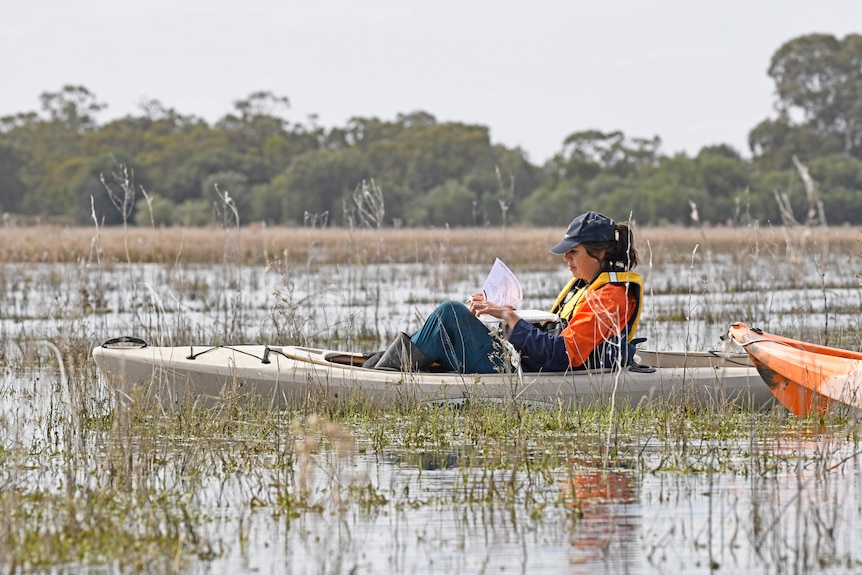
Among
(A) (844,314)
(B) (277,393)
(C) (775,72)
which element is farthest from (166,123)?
(B) (277,393)

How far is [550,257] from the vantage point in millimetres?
24875

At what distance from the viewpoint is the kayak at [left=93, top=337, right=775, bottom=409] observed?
680cm

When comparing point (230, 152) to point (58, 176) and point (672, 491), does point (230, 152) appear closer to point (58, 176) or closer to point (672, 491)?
point (58, 176)

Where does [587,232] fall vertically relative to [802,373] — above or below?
above

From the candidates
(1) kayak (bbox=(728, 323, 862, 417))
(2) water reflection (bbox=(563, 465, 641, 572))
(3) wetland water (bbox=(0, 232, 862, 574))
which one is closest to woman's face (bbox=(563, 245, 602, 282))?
(3) wetland water (bbox=(0, 232, 862, 574))

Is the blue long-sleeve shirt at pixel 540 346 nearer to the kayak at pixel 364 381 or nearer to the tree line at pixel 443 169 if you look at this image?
the kayak at pixel 364 381

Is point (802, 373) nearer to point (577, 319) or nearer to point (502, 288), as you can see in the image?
point (577, 319)

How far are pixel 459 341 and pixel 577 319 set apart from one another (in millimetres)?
663

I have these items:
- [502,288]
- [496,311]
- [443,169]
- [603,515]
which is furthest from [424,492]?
[443,169]

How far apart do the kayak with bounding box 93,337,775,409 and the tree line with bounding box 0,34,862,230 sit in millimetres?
38452

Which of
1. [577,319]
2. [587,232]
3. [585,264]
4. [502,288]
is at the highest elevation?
[587,232]

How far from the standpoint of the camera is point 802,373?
678 centimetres

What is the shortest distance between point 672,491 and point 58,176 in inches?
2302

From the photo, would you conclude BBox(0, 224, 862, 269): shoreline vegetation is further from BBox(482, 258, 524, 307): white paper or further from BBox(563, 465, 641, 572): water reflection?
BBox(563, 465, 641, 572): water reflection
